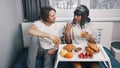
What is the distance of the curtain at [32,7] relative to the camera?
259cm

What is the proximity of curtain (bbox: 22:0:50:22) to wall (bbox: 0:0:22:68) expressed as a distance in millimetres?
100

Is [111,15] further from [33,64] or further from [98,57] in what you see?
[33,64]

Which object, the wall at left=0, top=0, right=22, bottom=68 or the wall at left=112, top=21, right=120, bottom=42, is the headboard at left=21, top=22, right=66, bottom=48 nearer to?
the wall at left=0, top=0, right=22, bottom=68

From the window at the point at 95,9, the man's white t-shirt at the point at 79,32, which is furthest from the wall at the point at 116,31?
the man's white t-shirt at the point at 79,32

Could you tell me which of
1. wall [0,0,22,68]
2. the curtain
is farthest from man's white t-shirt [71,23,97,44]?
wall [0,0,22,68]

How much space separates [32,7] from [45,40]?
73cm

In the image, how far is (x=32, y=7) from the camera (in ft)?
8.59

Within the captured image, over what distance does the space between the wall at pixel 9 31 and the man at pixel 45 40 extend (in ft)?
1.07

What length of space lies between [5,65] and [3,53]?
16 centimetres

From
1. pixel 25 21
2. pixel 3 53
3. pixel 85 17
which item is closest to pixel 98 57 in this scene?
pixel 85 17

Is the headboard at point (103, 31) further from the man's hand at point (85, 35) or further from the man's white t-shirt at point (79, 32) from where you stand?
the man's hand at point (85, 35)

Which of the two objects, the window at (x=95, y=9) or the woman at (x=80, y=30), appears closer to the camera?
the woman at (x=80, y=30)

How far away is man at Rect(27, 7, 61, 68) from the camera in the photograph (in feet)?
6.53

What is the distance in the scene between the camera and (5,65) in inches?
82.4
